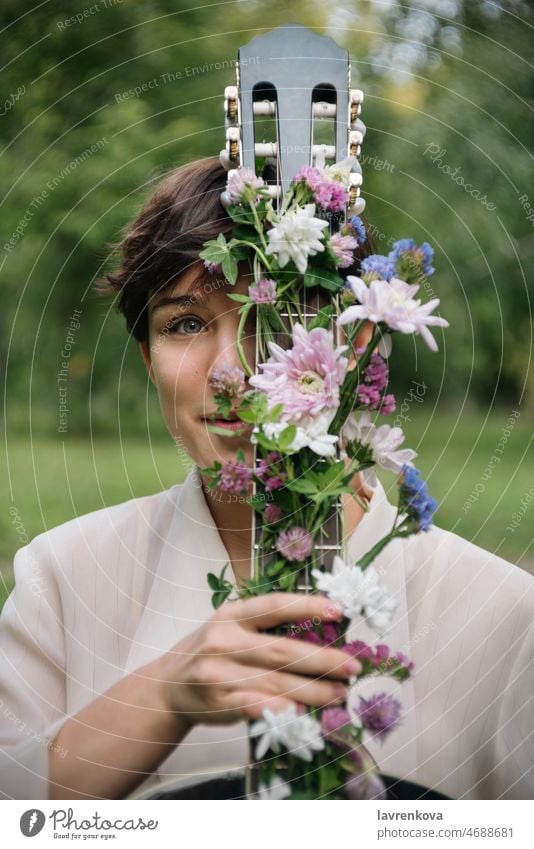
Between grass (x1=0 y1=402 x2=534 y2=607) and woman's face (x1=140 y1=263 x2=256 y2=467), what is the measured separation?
641mm

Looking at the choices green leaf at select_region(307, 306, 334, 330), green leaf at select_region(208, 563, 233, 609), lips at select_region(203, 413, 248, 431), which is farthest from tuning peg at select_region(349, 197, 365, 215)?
green leaf at select_region(208, 563, 233, 609)

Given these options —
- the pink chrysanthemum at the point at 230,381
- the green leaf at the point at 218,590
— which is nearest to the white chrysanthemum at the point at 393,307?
the pink chrysanthemum at the point at 230,381

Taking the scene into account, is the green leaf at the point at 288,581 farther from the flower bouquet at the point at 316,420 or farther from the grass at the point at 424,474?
the grass at the point at 424,474

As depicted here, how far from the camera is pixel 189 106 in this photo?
1.95 metres

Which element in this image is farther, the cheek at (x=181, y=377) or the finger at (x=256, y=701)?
the cheek at (x=181, y=377)

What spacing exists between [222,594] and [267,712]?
98mm

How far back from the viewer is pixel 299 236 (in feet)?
2.67

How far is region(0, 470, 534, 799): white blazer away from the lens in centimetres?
97

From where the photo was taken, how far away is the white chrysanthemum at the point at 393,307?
74cm

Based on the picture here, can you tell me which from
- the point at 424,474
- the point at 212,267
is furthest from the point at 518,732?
the point at 424,474

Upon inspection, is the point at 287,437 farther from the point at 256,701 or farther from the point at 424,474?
the point at 424,474

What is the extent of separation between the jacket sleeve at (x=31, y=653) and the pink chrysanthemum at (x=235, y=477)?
309mm

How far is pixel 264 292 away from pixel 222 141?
1.36 meters

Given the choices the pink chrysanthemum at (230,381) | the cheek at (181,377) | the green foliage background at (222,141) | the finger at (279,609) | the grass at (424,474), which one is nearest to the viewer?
the finger at (279,609)
